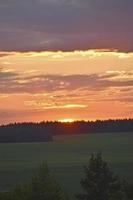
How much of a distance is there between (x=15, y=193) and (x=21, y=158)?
83.6 m

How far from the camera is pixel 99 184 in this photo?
4622 centimetres

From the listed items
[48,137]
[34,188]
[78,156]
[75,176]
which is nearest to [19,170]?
[75,176]

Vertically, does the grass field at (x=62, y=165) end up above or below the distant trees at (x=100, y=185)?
above

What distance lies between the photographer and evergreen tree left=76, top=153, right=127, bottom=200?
4531cm

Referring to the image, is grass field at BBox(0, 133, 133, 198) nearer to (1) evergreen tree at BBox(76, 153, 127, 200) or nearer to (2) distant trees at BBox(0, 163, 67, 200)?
(1) evergreen tree at BBox(76, 153, 127, 200)

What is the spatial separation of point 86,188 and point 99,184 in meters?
1.02

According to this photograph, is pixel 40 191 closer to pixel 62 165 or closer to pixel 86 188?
pixel 86 188

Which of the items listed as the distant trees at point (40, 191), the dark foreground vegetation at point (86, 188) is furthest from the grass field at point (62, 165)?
the distant trees at point (40, 191)

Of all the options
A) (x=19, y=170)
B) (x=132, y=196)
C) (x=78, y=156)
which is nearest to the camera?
(x=132, y=196)

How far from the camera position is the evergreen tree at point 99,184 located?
45312mm

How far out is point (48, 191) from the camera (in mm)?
36406

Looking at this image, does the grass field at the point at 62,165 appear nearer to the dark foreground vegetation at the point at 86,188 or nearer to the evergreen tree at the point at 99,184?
the evergreen tree at the point at 99,184

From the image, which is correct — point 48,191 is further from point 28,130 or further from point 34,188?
point 28,130

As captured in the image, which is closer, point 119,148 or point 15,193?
point 15,193
